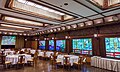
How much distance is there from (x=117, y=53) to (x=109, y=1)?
3.38 metres

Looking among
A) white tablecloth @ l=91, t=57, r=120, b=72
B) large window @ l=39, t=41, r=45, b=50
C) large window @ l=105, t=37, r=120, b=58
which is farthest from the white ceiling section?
large window @ l=39, t=41, r=45, b=50

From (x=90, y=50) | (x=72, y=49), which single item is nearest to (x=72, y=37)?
(x=72, y=49)

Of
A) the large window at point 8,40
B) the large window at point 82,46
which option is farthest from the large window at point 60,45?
the large window at point 8,40

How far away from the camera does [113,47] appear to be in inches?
251

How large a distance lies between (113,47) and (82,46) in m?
2.48

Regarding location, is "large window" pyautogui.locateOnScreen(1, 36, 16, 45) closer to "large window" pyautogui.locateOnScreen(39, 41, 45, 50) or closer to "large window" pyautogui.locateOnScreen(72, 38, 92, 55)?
"large window" pyautogui.locateOnScreen(39, 41, 45, 50)

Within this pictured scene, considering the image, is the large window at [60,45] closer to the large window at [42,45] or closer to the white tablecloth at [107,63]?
the large window at [42,45]

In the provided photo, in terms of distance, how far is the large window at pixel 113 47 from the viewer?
20.2 ft

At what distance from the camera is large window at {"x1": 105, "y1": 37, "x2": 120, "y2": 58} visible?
617cm

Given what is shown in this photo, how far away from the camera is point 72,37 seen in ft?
29.4

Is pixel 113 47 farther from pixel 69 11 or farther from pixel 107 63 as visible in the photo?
pixel 69 11

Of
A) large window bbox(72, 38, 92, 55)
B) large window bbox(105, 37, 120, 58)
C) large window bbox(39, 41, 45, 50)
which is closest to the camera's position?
large window bbox(105, 37, 120, 58)

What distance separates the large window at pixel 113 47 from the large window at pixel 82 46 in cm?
134

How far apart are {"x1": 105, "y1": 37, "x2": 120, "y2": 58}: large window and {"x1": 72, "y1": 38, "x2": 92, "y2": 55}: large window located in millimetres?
1340
